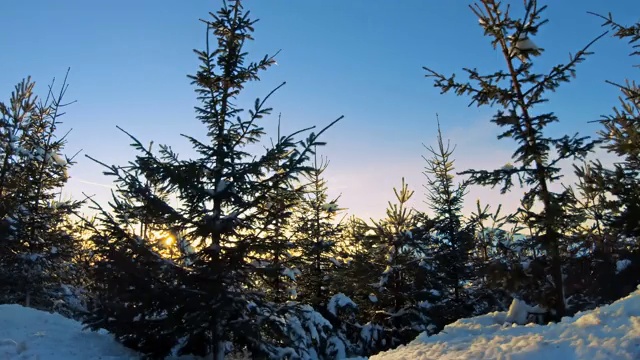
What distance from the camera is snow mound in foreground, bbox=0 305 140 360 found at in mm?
8383

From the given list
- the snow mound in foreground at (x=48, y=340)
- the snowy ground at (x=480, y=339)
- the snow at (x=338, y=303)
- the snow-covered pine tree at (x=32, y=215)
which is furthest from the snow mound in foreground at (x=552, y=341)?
the snow-covered pine tree at (x=32, y=215)

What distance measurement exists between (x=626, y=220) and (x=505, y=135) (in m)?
4.21

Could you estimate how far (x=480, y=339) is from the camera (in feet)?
25.3

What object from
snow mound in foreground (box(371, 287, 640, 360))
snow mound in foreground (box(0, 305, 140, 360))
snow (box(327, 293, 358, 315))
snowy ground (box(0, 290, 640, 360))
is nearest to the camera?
snow mound in foreground (box(371, 287, 640, 360))

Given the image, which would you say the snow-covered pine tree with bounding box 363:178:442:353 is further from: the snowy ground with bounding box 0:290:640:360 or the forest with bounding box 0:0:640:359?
the snowy ground with bounding box 0:290:640:360

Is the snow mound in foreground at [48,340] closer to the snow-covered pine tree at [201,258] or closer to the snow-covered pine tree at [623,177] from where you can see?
the snow-covered pine tree at [201,258]

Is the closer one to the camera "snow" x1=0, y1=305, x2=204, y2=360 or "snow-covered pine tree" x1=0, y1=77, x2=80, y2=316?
"snow" x1=0, y1=305, x2=204, y2=360

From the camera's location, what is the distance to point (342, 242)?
2128 centimetres

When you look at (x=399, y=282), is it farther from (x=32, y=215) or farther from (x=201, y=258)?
(x=32, y=215)

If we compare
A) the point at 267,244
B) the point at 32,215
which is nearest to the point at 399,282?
the point at 267,244

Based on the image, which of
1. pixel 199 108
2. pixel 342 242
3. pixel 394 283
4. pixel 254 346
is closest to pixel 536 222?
pixel 394 283

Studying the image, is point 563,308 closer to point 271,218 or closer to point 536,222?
point 536,222

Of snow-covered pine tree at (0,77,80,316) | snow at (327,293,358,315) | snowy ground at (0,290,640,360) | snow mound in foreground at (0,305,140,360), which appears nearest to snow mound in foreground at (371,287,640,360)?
snowy ground at (0,290,640,360)

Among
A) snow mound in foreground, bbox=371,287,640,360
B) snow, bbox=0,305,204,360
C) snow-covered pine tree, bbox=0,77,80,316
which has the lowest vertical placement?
snow mound in foreground, bbox=371,287,640,360
